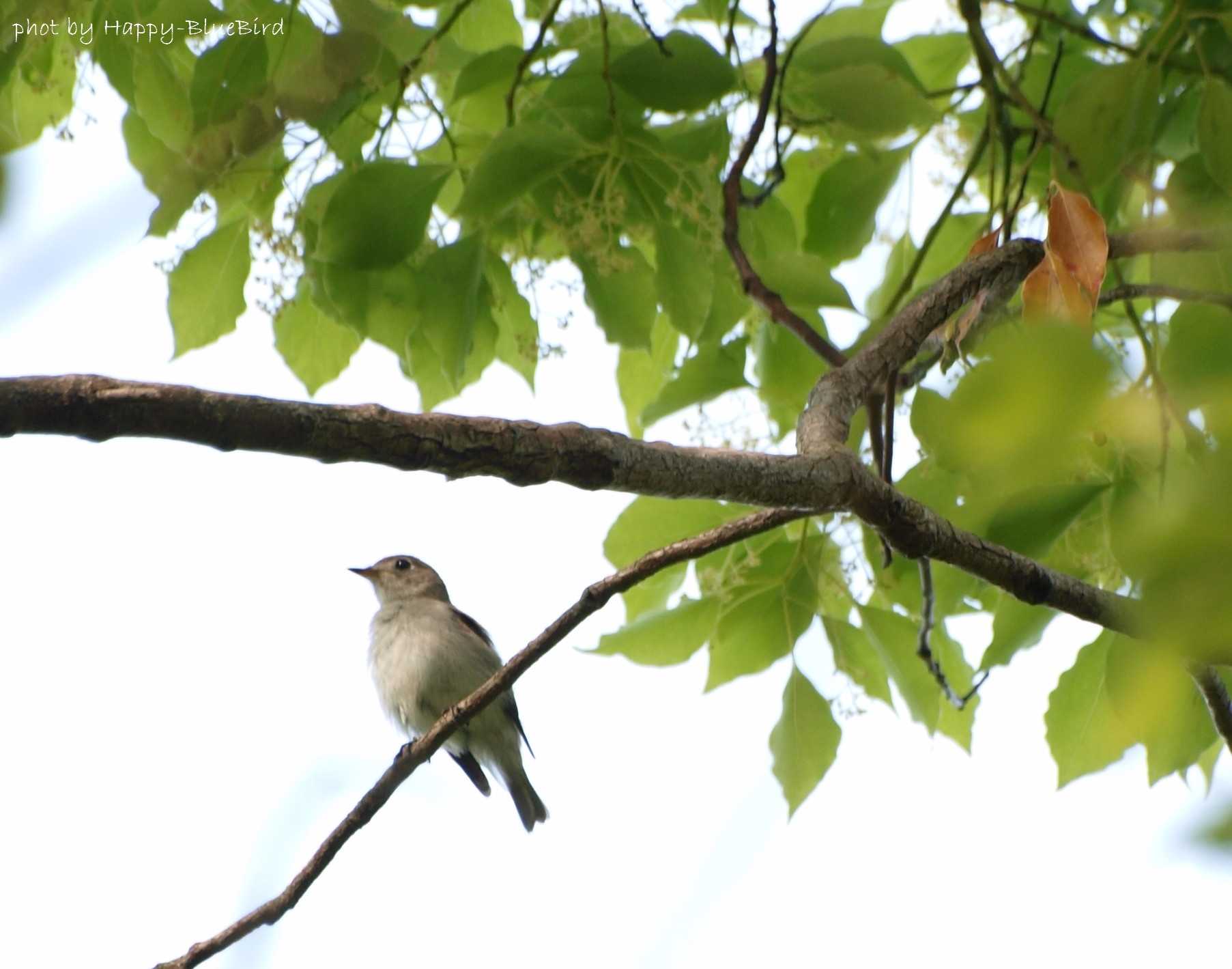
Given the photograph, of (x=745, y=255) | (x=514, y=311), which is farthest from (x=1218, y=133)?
(x=514, y=311)

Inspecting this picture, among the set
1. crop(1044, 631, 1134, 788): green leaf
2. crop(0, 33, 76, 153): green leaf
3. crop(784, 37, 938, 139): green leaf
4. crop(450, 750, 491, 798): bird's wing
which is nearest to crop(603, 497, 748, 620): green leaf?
crop(1044, 631, 1134, 788): green leaf

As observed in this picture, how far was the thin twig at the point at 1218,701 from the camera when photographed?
9.58ft

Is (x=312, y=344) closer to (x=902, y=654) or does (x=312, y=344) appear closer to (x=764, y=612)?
(x=764, y=612)

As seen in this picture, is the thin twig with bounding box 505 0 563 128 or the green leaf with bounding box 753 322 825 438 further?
the green leaf with bounding box 753 322 825 438

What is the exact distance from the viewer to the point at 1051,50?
14.6 ft

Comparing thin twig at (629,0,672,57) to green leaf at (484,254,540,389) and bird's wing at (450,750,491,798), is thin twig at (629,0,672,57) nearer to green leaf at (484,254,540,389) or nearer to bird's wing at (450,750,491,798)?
green leaf at (484,254,540,389)

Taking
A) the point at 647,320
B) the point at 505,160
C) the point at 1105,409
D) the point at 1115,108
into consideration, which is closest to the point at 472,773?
the point at 647,320

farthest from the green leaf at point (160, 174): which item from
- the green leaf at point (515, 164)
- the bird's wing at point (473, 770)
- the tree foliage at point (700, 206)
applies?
the bird's wing at point (473, 770)

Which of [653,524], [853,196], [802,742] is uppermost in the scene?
[853,196]

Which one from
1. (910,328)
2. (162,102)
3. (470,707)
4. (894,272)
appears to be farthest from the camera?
(894,272)

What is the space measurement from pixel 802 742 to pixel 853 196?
1819 millimetres

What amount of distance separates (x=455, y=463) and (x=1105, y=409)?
1.36 metres

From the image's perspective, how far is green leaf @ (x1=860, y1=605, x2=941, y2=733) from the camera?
3961 mm

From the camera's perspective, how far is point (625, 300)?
4117mm
